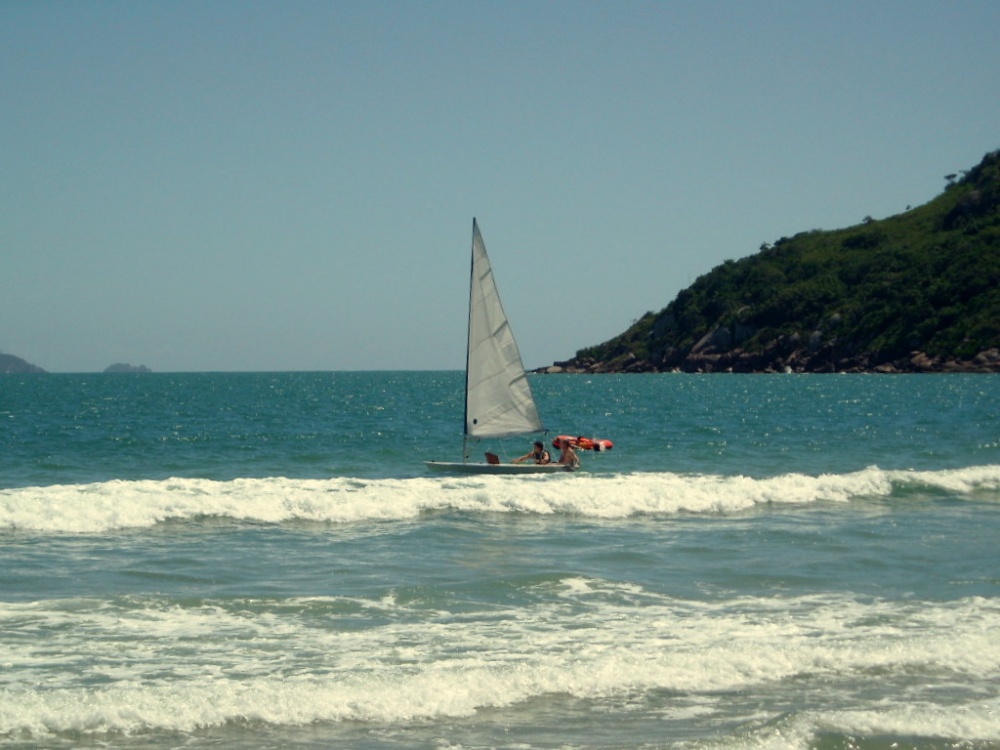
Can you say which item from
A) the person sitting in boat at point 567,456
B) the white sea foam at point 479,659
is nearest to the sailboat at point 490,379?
the person sitting in boat at point 567,456

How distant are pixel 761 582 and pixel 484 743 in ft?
28.2

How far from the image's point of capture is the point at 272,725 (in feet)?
36.2

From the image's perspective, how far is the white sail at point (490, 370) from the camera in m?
34.4

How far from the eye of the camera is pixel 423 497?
91.0 feet

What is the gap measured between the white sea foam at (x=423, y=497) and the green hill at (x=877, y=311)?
122088 mm

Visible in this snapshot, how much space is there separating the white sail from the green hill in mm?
122564

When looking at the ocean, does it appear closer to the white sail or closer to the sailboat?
the sailboat

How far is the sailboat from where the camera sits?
34.4 metres

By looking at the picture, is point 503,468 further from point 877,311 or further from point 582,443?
point 877,311

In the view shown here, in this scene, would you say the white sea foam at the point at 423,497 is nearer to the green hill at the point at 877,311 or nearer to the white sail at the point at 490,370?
the white sail at the point at 490,370

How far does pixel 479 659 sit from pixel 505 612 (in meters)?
2.63

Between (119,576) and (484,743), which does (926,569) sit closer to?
(484,743)

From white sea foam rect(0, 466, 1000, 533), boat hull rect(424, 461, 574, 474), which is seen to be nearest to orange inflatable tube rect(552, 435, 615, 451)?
boat hull rect(424, 461, 574, 474)

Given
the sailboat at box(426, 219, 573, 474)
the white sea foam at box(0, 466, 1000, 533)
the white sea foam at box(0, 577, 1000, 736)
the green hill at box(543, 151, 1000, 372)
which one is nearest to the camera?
the white sea foam at box(0, 577, 1000, 736)
